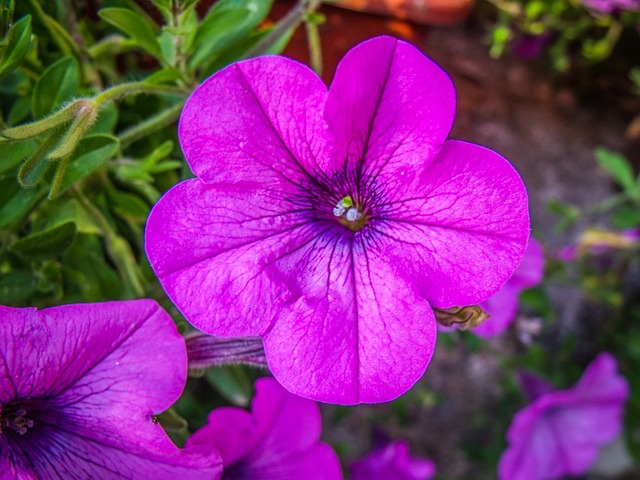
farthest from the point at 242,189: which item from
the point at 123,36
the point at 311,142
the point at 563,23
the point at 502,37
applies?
the point at 563,23

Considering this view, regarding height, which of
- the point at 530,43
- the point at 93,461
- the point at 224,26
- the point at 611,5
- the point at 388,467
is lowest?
the point at 388,467

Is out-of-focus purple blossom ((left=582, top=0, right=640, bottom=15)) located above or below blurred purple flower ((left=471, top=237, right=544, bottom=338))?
above

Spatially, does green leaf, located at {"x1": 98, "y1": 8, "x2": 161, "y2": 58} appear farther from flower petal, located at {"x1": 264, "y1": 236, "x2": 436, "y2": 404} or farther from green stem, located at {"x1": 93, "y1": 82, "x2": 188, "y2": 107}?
flower petal, located at {"x1": 264, "y1": 236, "x2": 436, "y2": 404}

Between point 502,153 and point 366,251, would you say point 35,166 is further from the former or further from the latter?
point 502,153

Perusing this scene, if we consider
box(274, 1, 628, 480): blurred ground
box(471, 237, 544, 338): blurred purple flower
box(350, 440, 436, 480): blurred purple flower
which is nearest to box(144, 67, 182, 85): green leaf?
box(471, 237, 544, 338): blurred purple flower

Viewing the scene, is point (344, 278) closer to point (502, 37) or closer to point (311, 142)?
point (311, 142)

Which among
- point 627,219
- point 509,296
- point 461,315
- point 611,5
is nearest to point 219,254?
point 461,315

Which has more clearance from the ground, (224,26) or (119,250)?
(224,26)
